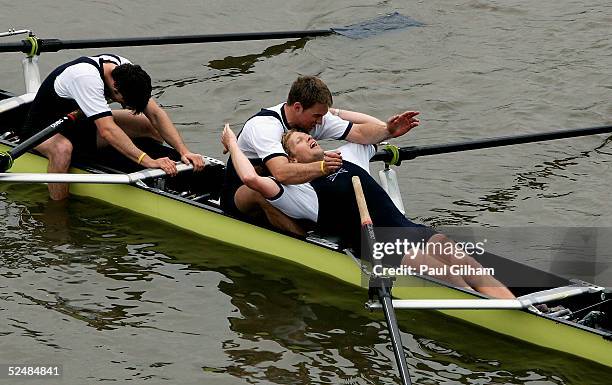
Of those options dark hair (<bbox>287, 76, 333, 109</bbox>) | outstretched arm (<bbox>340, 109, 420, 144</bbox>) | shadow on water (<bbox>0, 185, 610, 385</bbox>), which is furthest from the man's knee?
dark hair (<bbox>287, 76, 333, 109</bbox>)

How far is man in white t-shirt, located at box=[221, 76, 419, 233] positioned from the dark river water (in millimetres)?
589

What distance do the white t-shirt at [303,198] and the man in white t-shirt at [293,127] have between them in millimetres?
155

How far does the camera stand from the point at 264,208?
960 centimetres

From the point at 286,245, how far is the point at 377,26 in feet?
25.0

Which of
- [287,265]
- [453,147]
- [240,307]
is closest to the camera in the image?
[240,307]

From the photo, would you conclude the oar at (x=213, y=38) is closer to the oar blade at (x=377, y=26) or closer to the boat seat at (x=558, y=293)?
the oar blade at (x=377, y=26)

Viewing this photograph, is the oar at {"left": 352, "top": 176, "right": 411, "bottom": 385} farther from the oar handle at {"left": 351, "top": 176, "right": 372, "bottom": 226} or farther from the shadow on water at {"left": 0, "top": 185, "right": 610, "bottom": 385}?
the shadow on water at {"left": 0, "top": 185, "right": 610, "bottom": 385}

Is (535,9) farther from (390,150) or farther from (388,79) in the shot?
(390,150)

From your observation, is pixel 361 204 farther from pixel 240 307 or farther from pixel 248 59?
pixel 248 59

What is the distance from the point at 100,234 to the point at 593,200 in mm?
4992

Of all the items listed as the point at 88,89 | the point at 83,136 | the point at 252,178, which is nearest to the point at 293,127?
the point at 252,178

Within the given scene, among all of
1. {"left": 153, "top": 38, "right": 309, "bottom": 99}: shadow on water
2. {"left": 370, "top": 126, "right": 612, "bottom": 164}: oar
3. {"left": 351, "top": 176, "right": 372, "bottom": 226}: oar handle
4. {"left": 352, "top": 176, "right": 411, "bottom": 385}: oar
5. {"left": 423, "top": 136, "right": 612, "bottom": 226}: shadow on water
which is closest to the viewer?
{"left": 352, "top": 176, "right": 411, "bottom": 385}: oar

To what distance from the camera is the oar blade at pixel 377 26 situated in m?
16.5

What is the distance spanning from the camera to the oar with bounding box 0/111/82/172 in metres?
10.4
